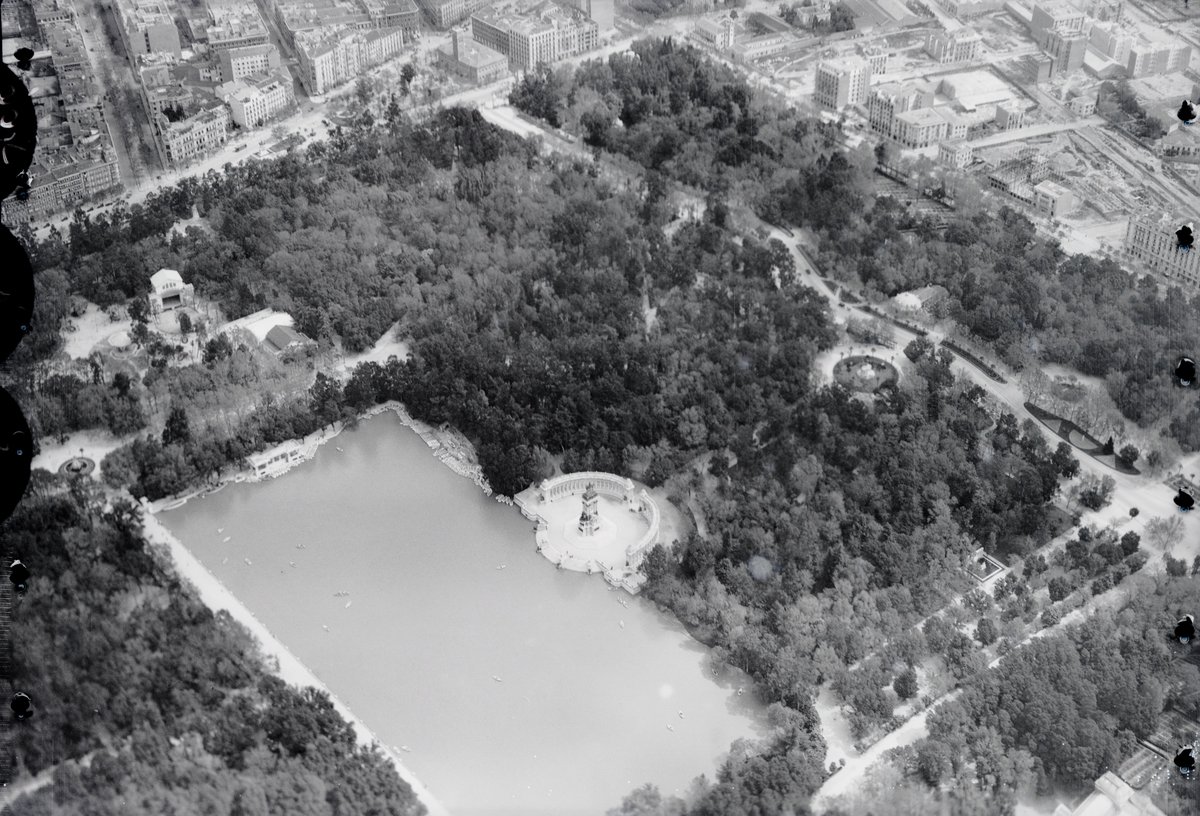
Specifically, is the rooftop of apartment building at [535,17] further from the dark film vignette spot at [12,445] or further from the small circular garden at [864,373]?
the dark film vignette spot at [12,445]

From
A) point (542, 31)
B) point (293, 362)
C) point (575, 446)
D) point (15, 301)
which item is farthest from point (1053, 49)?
point (15, 301)

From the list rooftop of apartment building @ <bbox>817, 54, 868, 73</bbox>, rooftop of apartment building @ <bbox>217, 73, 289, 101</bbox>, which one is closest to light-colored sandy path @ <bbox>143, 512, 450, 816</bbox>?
rooftop of apartment building @ <bbox>217, 73, 289, 101</bbox>

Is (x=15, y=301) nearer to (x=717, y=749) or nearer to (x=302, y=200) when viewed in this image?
(x=717, y=749)

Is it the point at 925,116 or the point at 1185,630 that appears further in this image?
the point at 925,116

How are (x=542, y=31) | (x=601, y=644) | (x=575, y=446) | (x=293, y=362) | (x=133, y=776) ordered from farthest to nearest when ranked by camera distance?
1. (x=542, y=31)
2. (x=293, y=362)
3. (x=575, y=446)
4. (x=601, y=644)
5. (x=133, y=776)

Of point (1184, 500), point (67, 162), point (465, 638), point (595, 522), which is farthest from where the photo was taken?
point (67, 162)

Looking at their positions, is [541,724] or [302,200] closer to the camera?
[541,724]

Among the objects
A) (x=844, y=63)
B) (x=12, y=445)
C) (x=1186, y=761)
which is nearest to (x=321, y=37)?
(x=844, y=63)

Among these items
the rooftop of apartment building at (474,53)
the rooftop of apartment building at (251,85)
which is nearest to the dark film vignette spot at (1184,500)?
the rooftop of apartment building at (474,53)

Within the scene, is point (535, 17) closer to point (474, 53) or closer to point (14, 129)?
point (474, 53)
